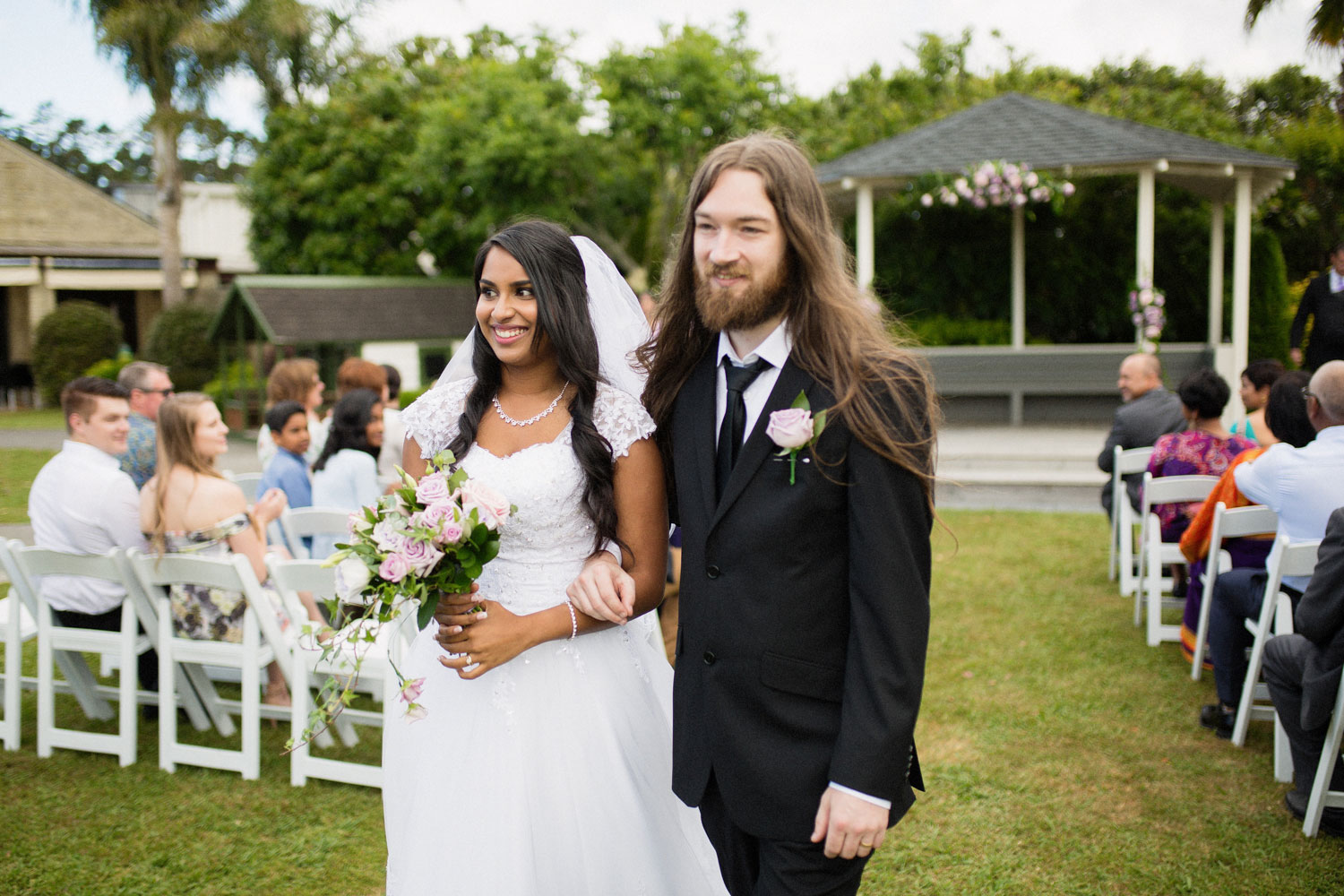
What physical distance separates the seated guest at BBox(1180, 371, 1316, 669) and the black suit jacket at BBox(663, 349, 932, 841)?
11.7 ft

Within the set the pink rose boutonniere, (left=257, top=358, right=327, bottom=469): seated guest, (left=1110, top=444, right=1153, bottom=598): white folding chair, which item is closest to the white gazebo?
(left=1110, top=444, right=1153, bottom=598): white folding chair

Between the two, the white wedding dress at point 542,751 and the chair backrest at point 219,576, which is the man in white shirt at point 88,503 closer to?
the chair backrest at point 219,576

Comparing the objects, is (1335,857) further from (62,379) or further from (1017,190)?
(62,379)

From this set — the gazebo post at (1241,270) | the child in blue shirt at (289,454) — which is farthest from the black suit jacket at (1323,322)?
the child in blue shirt at (289,454)

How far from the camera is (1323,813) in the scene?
3986 mm

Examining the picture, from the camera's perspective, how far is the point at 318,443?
23.3 ft

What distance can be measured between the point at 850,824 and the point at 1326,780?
2.91m

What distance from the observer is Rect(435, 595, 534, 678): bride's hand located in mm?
2512

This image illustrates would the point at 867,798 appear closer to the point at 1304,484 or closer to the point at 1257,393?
the point at 1304,484

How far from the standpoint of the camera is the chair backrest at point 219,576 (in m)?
4.45

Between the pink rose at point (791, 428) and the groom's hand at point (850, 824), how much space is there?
26.6 inches

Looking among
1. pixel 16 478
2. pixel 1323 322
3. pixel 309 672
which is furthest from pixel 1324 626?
pixel 16 478

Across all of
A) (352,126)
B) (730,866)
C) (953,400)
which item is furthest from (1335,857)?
(352,126)

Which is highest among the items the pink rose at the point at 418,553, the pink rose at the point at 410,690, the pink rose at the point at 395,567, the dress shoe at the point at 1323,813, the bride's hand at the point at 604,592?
the pink rose at the point at 418,553
